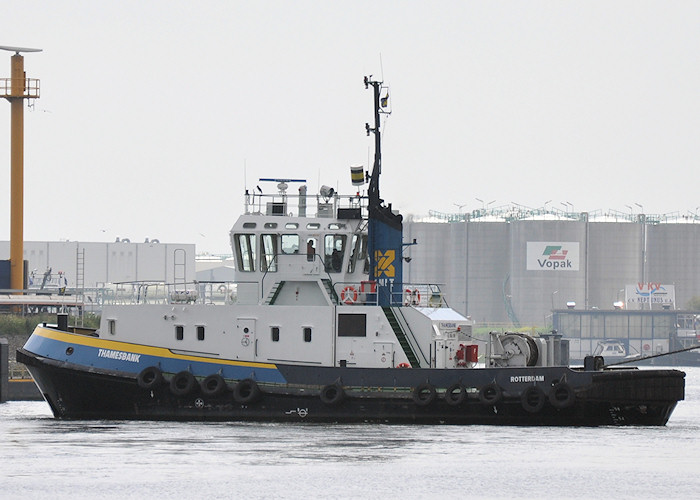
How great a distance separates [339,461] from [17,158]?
115 feet

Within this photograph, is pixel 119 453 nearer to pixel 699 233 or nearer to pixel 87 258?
pixel 87 258

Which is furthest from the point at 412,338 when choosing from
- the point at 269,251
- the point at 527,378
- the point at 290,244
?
the point at 269,251

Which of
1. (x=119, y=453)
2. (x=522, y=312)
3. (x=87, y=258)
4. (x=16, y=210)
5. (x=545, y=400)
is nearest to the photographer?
(x=119, y=453)

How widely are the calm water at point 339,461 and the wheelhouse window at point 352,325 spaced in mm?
1685

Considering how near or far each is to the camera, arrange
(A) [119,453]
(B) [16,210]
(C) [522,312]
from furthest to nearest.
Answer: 1. (C) [522,312]
2. (B) [16,210]
3. (A) [119,453]

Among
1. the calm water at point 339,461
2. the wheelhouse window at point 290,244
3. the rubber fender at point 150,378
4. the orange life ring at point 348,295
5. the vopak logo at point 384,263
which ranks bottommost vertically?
the calm water at point 339,461

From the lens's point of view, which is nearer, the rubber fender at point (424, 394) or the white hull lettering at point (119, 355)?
the rubber fender at point (424, 394)

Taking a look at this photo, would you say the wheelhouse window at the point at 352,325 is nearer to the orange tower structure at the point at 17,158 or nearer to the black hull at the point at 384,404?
the black hull at the point at 384,404

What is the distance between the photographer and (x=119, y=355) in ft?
89.9

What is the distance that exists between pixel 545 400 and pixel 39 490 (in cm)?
983

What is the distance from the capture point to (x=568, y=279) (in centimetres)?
11500

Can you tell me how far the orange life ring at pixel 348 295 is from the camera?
27.4 m

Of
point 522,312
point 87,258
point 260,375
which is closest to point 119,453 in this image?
point 260,375

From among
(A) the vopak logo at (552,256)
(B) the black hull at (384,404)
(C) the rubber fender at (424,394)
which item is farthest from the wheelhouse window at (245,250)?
(A) the vopak logo at (552,256)
